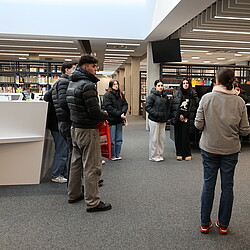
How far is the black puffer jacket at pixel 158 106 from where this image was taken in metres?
4.87

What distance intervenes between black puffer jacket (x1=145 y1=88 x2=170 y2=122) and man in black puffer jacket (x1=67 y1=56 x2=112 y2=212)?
2205 mm

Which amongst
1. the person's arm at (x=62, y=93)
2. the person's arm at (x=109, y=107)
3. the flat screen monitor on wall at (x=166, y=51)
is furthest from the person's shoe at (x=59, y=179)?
the flat screen monitor on wall at (x=166, y=51)

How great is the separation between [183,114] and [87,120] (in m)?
2.84

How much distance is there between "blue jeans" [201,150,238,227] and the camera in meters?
2.31

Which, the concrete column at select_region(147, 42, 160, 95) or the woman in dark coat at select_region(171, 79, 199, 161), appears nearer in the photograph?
the woman in dark coat at select_region(171, 79, 199, 161)

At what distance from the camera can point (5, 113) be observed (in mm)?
3408

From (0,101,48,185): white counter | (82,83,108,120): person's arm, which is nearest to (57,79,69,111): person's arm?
(0,101,48,185): white counter

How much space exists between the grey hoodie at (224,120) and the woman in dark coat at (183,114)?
2.77 m

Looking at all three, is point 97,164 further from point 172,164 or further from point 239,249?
point 172,164

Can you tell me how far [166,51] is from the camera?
27.4ft

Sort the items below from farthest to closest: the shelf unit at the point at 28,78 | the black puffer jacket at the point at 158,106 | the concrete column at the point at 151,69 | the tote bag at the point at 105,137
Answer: the concrete column at the point at 151,69 < the shelf unit at the point at 28,78 < the black puffer jacket at the point at 158,106 < the tote bag at the point at 105,137

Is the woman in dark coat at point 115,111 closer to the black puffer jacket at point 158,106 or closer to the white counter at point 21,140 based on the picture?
the black puffer jacket at point 158,106

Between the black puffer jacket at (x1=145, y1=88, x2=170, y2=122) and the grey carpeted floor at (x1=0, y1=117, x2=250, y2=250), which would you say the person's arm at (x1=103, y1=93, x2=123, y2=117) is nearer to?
the black puffer jacket at (x1=145, y1=88, x2=170, y2=122)

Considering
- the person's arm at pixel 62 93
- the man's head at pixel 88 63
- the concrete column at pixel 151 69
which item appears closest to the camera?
the man's head at pixel 88 63
